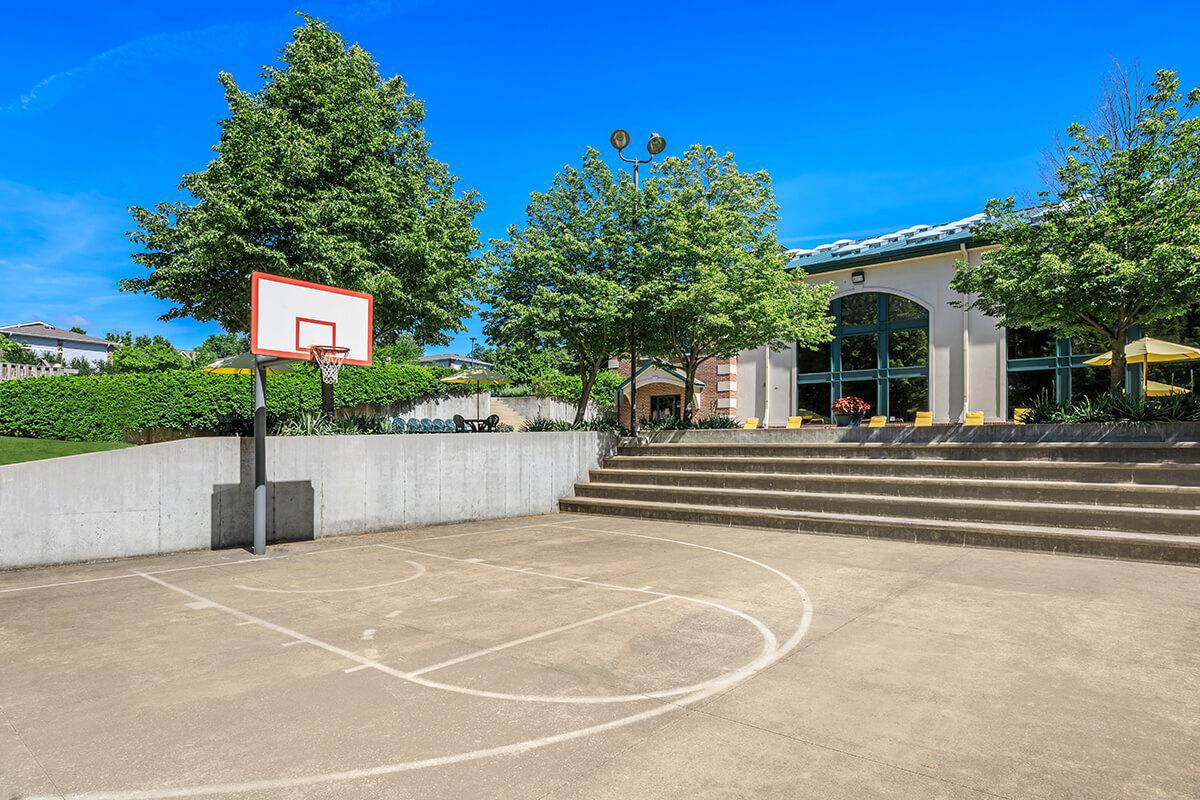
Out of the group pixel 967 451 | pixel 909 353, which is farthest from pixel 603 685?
pixel 909 353

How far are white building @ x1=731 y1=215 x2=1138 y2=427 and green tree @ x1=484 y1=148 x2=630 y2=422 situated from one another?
7.68 m

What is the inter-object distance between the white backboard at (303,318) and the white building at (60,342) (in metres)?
88.1

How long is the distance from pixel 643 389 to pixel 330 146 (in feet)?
60.9

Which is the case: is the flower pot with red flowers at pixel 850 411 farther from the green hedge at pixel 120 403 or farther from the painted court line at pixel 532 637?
the green hedge at pixel 120 403

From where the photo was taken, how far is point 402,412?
88.8ft

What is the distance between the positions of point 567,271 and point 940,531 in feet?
35.7

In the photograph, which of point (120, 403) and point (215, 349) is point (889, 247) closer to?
point (120, 403)

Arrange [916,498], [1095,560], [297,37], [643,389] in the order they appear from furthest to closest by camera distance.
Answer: [643,389], [297,37], [916,498], [1095,560]

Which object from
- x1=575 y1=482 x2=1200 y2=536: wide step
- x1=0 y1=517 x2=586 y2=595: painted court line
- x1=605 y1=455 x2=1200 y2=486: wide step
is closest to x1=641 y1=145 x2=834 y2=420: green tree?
x1=605 y1=455 x2=1200 y2=486: wide step

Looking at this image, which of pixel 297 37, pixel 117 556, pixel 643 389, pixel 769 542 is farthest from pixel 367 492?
pixel 643 389

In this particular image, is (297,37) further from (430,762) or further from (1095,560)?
(1095,560)

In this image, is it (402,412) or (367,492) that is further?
(402,412)

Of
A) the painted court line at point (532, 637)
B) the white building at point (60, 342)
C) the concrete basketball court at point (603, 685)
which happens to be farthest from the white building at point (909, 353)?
the white building at point (60, 342)

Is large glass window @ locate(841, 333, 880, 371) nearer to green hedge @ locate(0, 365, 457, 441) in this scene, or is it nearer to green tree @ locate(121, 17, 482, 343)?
green tree @ locate(121, 17, 482, 343)
